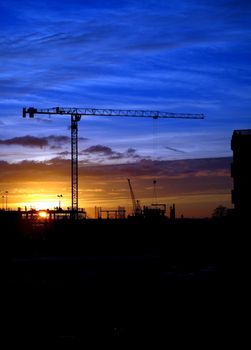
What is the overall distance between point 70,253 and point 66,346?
57824 mm

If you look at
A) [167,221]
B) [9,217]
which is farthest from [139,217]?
[9,217]

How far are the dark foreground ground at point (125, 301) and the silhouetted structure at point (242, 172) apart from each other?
12.4ft

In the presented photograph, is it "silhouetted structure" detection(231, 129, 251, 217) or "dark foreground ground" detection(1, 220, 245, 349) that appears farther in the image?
"silhouetted structure" detection(231, 129, 251, 217)

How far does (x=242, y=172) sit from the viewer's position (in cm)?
8069

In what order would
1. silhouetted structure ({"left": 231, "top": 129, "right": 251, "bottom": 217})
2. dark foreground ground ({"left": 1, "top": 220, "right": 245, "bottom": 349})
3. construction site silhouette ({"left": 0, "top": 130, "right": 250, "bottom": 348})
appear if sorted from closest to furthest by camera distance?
dark foreground ground ({"left": 1, "top": 220, "right": 245, "bottom": 349})
construction site silhouette ({"left": 0, "top": 130, "right": 250, "bottom": 348})
silhouetted structure ({"left": 231, "top": 129, "right": 251, "bottom": 217})

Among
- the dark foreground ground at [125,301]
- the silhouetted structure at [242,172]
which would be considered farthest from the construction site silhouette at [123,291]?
the silhouetted structure at [242,172]

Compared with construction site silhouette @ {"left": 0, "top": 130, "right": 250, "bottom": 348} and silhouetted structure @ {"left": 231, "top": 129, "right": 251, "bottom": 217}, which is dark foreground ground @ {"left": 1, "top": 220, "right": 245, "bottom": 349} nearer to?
construction site silhouette @ {"left": 0, "top": 130, "right": 250, "bottom": 348}

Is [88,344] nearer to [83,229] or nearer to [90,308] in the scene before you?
[90,308]

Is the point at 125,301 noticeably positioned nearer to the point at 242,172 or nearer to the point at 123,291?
the point at 123,291

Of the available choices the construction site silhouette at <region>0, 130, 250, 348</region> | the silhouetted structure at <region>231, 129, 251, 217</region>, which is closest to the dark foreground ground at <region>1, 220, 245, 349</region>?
the construction site silhouette at <region>0, 130, 250, 348</region>

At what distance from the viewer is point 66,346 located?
78.7ft

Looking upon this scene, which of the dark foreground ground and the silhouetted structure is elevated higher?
the silhouetted structure

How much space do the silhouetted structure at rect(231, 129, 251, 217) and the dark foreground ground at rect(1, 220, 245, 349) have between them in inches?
149

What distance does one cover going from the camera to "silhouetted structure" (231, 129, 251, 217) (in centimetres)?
7912
